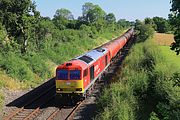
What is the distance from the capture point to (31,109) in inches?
889

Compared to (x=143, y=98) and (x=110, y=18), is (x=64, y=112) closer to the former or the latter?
(x=143, y=98)

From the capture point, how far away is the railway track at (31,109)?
20.6 metres

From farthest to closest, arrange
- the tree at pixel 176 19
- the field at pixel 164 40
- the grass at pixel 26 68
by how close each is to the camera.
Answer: the field at pixel 164 40, the grass at pixel 26 68, the tree at pixel 176 19

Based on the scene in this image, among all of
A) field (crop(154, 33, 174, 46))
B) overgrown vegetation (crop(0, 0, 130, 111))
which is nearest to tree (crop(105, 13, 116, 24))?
field (crop(154, 33, 174, 46))

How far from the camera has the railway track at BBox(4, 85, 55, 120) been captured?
20.6 meters

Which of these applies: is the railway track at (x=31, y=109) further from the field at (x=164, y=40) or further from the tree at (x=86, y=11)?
the tree at (x=86, y=11)

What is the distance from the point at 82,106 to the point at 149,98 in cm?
461

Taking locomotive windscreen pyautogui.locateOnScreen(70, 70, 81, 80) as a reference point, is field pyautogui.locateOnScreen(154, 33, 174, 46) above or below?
above

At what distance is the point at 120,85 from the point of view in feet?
64.1

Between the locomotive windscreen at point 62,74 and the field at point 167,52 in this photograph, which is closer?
the locomotive windscreen at point 62,74

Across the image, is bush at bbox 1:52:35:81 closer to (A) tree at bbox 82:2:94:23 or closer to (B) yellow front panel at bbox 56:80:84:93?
(B) yellow front panel at bbox 56:80:84:93

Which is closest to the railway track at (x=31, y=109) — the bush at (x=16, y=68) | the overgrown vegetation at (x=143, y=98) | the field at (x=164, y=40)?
the bush at (x=16, y=68)

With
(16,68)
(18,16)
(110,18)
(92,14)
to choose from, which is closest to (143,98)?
(16,68)

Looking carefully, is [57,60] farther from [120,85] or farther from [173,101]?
[173,101]
